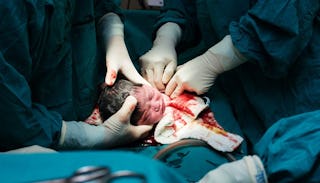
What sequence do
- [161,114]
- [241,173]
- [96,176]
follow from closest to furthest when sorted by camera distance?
[96,176]
[241,173]
[161,114]

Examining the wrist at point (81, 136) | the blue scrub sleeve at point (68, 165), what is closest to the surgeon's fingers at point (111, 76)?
the wrist at point (81, 136)

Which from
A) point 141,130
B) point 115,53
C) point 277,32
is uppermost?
point 277,32

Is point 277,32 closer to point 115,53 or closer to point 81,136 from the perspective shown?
point 115,53

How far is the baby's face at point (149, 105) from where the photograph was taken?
2010mm

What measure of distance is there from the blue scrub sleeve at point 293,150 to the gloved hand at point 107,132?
62 centimetres

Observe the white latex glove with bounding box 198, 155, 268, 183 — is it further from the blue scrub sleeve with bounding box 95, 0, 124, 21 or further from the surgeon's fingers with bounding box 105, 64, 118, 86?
the blue scrub sleeve with bounding box 95, 0, 124, 21

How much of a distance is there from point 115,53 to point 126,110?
0.35 m

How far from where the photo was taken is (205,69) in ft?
7.11

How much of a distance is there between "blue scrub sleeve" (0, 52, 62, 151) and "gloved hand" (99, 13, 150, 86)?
48 centimetres

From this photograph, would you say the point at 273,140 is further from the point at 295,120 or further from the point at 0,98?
the point at 0,98

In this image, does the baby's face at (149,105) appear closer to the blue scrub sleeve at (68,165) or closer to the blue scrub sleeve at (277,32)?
the blue scrub sleeve at (277,32)

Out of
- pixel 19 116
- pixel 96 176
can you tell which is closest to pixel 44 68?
pixel 19 116

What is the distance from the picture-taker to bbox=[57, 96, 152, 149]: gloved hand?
181 cm

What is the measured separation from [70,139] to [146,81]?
55 centimetres
